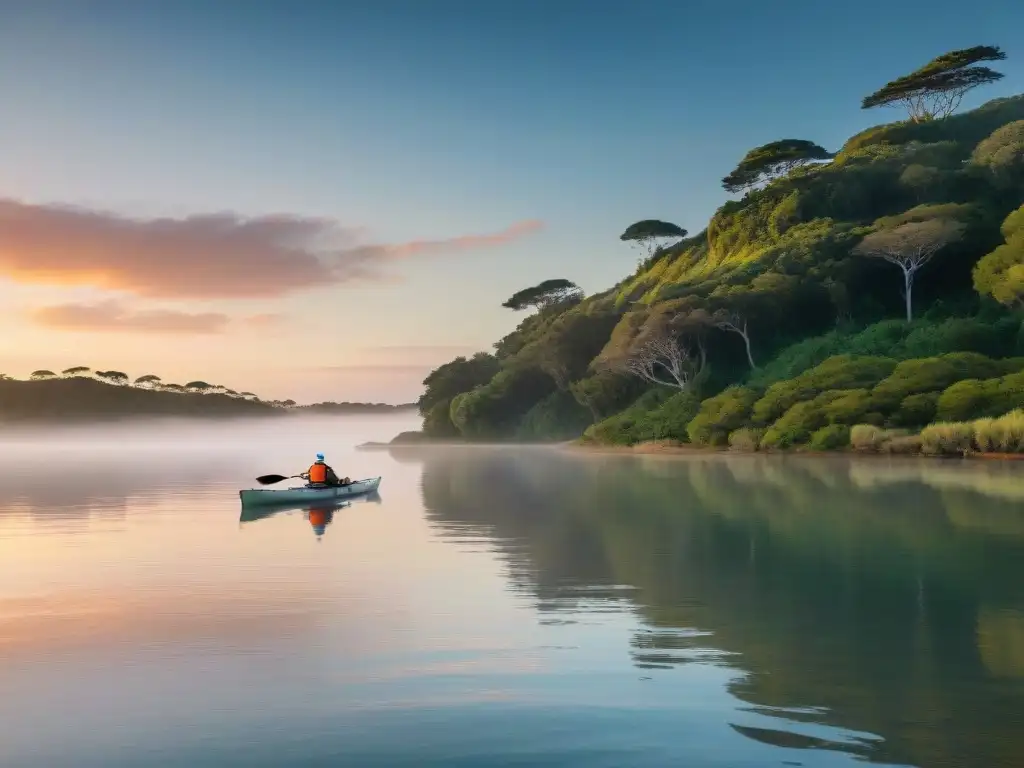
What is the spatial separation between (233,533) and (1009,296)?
169ft

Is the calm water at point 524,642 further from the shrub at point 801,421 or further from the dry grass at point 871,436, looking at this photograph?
the shrub at point 801,421

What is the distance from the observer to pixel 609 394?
91.7 m

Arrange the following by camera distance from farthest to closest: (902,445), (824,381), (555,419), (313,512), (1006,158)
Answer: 1. (555,419)
2. (1006,158)
3. (824,381)
4. (902,445)
5. (313,512)

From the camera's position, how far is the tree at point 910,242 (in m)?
69.0

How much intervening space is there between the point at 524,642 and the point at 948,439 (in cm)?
4339

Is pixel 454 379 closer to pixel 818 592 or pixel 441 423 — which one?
pixel 441 423

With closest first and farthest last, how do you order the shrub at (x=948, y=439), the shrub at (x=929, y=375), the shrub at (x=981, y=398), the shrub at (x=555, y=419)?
the shrub at (x=948, y=439) → the shrub at (x=981, y=398) → the shrub at (x=929, y=375) → the shrub at (x=555, y=419)

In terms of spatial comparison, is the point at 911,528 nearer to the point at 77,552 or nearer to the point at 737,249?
the point at 77,552

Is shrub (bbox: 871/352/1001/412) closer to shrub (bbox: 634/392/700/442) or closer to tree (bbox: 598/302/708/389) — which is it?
shrub (bbox: 634/392/700/442)

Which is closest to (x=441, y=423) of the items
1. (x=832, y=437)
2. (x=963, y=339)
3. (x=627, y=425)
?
(x=627, y=425)

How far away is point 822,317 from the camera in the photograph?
81500 mm

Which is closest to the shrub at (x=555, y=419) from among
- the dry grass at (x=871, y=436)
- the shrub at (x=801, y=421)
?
the shrub at (x=801, y=421)

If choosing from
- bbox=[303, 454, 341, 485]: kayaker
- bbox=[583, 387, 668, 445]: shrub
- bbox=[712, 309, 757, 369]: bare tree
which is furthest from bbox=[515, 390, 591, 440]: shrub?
bbox=[303, 454, 341, 485]: kayaker

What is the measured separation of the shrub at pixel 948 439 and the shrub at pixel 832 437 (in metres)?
4.64
